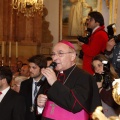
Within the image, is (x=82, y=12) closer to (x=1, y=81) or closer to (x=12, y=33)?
(x=12, y=33)

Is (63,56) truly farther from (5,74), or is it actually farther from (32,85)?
(32,85)

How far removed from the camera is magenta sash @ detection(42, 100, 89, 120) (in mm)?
3035

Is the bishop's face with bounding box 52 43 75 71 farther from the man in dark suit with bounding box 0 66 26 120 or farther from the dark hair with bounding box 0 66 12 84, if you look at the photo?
the dark hair with bounding box 0 66 12 84

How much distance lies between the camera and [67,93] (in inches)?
114

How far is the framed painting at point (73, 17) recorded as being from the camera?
35.7 ft

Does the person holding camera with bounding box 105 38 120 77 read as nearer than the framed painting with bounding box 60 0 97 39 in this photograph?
Yes

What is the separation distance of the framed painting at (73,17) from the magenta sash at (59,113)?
784 centimetres

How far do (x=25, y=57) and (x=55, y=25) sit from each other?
4.71 ft

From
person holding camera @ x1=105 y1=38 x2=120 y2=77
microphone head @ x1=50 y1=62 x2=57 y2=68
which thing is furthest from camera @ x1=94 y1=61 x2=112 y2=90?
person holding camera @ x1=105 y1=38 x2=120 y2=77

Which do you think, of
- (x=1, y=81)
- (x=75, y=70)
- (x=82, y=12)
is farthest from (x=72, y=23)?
(x=75, y=70)

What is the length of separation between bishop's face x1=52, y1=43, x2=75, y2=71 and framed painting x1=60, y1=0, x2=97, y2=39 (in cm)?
776

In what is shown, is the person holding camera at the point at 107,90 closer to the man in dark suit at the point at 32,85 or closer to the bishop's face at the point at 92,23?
the man in dark suit at the point at 32,85

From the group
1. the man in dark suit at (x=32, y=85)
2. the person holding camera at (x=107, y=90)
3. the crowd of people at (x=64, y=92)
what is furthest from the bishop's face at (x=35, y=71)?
the person holding camera at (x=107, y=90)

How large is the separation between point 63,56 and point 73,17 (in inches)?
315
